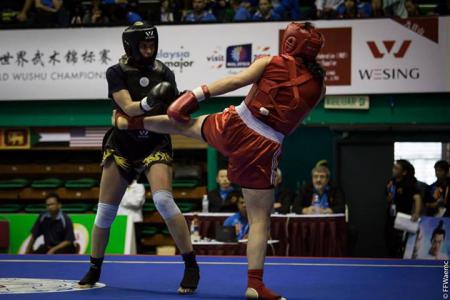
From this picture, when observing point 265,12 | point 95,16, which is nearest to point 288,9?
point 265,12

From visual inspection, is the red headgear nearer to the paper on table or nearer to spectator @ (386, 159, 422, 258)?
the paper on table

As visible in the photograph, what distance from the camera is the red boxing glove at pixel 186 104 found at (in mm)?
4789

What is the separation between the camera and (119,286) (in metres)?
5.59

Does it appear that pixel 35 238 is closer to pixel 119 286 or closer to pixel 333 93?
pixel 333 93

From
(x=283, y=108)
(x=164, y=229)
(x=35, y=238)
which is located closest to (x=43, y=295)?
(x=283, y=108)

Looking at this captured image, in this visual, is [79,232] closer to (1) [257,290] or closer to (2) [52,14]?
(2) [52,14]

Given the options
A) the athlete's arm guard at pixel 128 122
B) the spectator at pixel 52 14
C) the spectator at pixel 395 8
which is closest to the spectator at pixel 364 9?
the spectator at pixel 395 8

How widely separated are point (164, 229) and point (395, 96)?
4232 mm

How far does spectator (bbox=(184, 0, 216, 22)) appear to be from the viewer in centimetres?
1192

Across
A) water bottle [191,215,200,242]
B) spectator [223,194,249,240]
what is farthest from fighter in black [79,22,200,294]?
water bottle [191,215,200,242]

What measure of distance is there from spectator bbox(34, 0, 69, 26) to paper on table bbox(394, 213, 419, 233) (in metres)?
5.71

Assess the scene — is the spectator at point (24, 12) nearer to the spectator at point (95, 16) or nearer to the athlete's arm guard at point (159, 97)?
the spectator at point (95, 16)

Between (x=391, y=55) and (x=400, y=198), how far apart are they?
2115mm

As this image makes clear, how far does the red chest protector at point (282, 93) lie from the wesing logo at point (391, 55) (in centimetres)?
671
